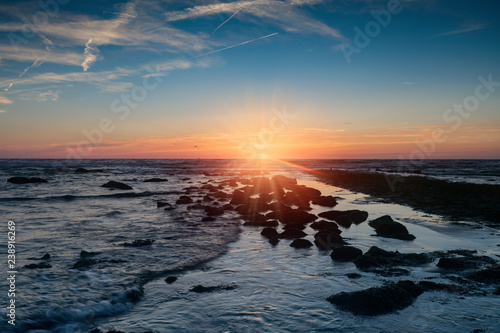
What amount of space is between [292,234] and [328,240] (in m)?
1.86

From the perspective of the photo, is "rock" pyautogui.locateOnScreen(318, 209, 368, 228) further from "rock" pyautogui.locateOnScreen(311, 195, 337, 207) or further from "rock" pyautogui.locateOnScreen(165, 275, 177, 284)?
"rock" pyautogui.locateOnScreen(165, 275, 177, 284)

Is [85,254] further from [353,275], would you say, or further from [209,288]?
[353,275]

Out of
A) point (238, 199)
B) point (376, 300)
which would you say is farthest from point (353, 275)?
point (238, 199)

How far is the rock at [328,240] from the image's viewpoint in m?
11.3

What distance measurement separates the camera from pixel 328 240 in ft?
38.2

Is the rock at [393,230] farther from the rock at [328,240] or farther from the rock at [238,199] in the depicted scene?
the rock at [238,199]

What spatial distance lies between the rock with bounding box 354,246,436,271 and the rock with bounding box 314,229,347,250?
1715 mm

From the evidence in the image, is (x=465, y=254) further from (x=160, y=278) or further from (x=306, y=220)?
(x=160, y=278)

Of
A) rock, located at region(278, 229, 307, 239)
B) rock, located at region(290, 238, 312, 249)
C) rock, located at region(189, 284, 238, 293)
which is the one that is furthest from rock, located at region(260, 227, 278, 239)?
rock, located at region(189, 284, 238, 293)

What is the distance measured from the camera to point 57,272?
8.88 meters

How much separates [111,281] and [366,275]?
6737 mm

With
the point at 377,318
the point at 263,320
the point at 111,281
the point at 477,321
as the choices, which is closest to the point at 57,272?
the point at 111,281

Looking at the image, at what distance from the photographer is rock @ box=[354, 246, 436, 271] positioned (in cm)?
907

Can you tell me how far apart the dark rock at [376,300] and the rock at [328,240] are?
168 inches
